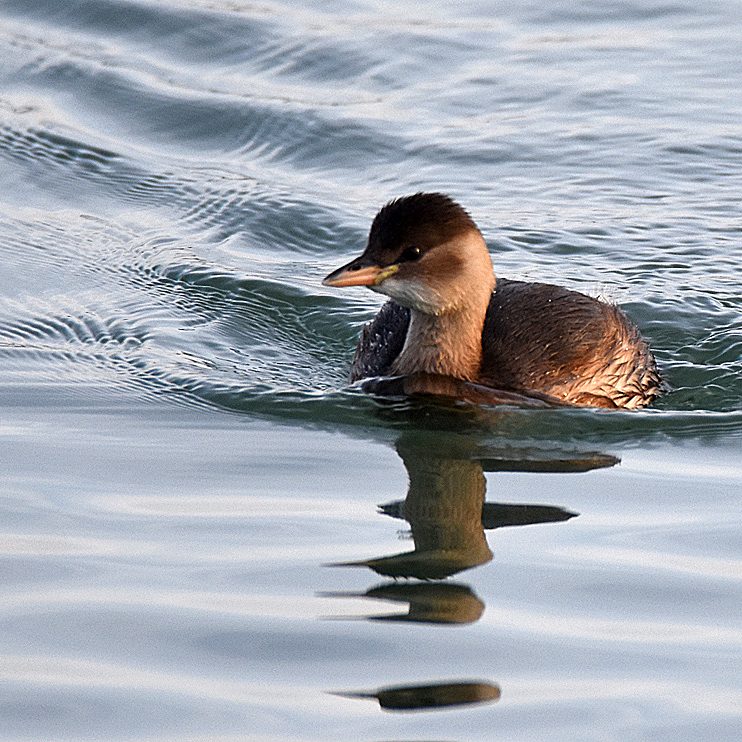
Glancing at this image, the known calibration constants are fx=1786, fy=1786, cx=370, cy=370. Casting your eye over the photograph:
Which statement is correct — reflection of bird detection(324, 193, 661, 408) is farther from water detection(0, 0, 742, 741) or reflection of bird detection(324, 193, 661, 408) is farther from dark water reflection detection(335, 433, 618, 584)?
dark water reflection detection(335, 433, 618, 584)

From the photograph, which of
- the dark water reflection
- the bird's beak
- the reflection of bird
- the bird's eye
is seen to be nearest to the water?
the dark water reflection

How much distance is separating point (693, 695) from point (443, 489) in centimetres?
243

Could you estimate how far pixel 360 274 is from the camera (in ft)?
30.1

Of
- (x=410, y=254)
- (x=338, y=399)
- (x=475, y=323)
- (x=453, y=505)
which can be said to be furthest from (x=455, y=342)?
(x=453, y=505)

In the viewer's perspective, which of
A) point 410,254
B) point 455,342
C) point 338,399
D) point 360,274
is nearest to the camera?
point 360,274

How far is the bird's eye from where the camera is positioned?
930 centimetres

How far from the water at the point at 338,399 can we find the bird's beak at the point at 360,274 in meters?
0.68

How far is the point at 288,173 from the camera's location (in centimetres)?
1382

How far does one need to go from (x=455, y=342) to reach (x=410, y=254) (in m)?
0.60

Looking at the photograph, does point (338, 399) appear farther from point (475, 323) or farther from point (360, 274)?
point (475, 323)

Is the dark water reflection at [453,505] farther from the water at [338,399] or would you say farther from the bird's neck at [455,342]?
the bird's neck at [455,342]

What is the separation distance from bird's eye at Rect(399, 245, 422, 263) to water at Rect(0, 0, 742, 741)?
0.80 metres

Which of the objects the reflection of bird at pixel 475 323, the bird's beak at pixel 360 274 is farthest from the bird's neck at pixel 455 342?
the bird's beak at pixel 360 274

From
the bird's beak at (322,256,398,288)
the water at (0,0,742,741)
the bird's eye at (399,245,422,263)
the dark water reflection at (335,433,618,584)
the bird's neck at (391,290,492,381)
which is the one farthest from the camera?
the bird's neck at (391,290,492,381)
